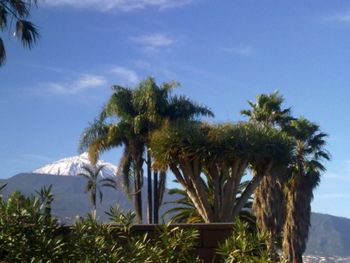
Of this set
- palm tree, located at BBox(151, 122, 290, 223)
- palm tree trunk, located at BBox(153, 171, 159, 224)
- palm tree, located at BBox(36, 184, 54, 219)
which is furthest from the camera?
palm tree trunk, located at BBox(153, 171, 159, 224)

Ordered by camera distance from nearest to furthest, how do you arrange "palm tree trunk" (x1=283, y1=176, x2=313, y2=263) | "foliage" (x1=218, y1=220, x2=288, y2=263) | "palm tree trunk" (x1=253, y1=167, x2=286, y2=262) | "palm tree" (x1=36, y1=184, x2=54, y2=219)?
"foliage" (x1=218, y1=220, x2=288, y2=263) < "palm tree" (x1=36, y1=184, x2=54, y2=219) < "palm tree trunk" (x1=253, y1=167, x2=286, y2=262) < "palm tree trunk" (x1=283, y1=176, x2=313, y2=263)

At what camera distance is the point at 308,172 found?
4784 centimetres

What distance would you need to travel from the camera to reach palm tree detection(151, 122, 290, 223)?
33.0m

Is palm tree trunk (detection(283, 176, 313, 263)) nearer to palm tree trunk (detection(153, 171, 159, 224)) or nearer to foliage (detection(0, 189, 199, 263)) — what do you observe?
palm tree trunk (detection(153, 171, 159, 224))

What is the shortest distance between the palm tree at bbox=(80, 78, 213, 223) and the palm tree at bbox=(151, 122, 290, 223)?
10.5 meters

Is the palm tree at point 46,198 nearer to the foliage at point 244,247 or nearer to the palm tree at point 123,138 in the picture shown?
the foliage at point 244,247

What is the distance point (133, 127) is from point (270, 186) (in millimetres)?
10072

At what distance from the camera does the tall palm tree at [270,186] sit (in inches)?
1599

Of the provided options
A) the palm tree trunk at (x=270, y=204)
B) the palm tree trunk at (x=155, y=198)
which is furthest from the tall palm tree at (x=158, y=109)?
the palm tree trunk at (x=270, y=204)

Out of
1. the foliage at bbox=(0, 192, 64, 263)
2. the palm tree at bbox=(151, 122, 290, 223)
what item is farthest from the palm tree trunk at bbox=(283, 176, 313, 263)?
the foliage at bbox=(0, 192, 64, 263)

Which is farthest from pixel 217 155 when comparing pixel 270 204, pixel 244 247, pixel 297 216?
pixel 244 247

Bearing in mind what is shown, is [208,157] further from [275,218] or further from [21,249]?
[21,249]

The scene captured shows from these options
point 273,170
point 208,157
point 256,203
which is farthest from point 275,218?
point 208,157

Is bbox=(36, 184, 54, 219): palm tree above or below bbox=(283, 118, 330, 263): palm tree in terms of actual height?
below
